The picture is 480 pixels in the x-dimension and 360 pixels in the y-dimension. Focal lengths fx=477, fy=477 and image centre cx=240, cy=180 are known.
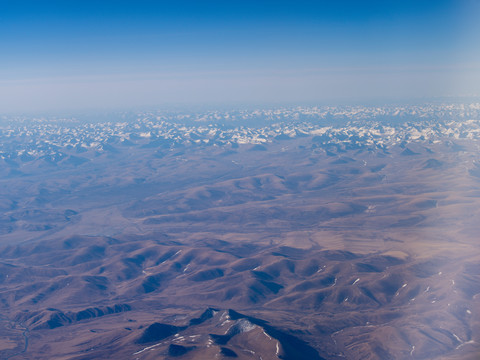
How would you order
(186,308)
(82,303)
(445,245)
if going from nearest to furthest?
(186,308)
(82,303)
(445,245)

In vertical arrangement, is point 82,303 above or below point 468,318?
below

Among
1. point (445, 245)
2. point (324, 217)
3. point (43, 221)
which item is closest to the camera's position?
point (445, 245)

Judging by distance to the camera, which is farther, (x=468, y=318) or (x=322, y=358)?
(x=468, y=318)

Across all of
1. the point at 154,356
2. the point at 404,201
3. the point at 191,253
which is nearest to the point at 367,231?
the point at 404,201

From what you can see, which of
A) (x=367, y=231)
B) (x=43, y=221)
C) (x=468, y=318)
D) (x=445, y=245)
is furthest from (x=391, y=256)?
(x=43, y=221)

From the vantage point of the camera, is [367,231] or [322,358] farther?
[367,231]

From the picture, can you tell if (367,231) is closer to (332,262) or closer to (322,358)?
(332,262)

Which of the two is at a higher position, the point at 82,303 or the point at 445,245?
the point at 445,245

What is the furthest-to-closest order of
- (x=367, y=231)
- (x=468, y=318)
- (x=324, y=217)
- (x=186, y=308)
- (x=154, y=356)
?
(x=324, y=217)
(x=367, y=231)
(x=186, y=308)
(x=468, y=318)
(x=154, y=356)

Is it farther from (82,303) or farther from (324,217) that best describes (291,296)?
(324,217)
